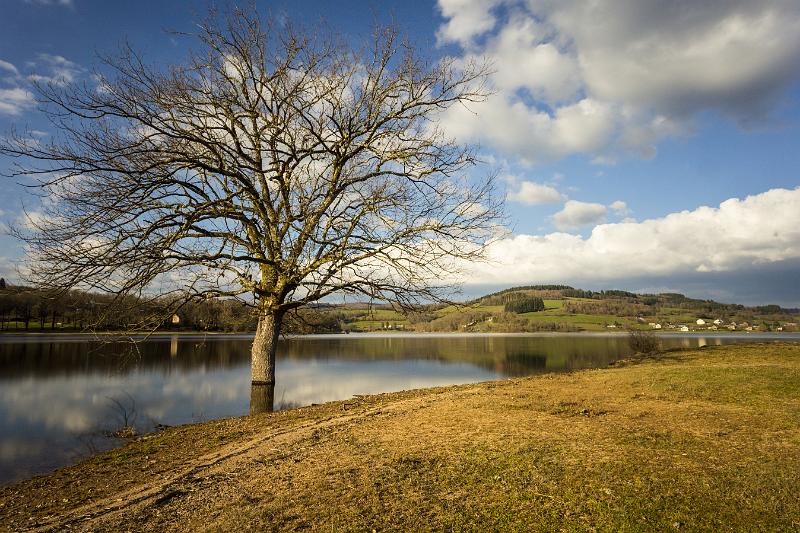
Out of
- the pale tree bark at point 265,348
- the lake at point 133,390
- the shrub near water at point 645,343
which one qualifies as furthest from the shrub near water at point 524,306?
the pale tree bark at point 265,348

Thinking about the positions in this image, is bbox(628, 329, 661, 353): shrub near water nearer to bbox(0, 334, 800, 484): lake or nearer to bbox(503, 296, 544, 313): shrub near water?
bbox(0, 334, 800, 484): lake

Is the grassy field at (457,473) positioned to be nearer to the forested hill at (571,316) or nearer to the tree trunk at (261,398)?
the tree trunk at (261,398)

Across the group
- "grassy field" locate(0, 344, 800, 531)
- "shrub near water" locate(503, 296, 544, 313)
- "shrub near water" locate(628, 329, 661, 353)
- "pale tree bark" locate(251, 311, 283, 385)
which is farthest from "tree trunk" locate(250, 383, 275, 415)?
"shrub near water" locate(503, 296, 544, 313)

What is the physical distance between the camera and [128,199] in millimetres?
9180

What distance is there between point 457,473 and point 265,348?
322 inches

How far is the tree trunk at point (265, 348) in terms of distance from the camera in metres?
11.9

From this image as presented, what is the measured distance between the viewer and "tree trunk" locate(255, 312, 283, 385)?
11.9 meters

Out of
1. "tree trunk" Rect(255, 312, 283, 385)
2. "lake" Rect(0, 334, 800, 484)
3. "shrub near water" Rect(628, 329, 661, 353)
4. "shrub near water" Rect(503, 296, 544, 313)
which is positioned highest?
"shrub near water" Rect(503, 296, 544, 313)

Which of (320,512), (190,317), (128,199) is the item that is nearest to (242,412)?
(190,317)

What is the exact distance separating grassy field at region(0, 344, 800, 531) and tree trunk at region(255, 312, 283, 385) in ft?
9.47

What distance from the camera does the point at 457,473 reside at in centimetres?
499

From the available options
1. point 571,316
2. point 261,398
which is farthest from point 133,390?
point 571,316

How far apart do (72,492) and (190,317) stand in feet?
21.9

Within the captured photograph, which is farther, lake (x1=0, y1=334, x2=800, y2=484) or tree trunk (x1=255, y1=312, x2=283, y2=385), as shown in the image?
tree trunk (x1=255, y1=312, x2=283, y2=385)
